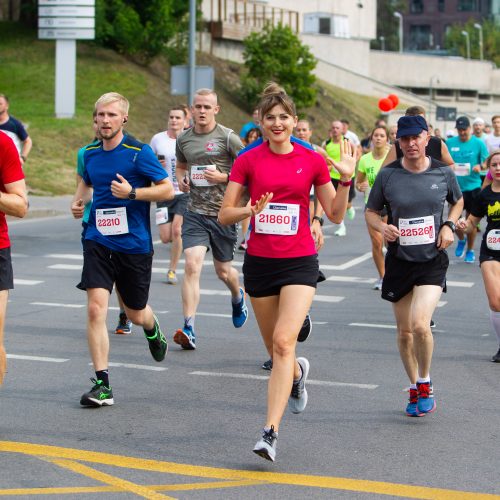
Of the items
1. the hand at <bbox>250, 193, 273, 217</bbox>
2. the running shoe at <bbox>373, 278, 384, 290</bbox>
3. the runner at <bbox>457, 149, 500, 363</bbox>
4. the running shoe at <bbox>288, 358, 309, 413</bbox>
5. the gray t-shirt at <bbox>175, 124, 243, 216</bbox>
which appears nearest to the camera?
the hand at <bbox>250, 193, 273, 217</bbox>

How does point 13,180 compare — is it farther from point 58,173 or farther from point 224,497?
point 58,173

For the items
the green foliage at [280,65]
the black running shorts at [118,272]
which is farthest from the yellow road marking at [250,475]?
the green foliage at [280,65]

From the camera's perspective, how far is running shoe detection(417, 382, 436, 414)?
7473 millimetres

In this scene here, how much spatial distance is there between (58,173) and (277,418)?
26.0 metres

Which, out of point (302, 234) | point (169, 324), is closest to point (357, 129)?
point (169, 324)

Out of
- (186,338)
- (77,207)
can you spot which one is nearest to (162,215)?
(186,338)

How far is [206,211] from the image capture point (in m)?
10.3

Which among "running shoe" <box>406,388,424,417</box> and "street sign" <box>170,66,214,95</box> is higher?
"street sign" <box>170,66,214,95</box>

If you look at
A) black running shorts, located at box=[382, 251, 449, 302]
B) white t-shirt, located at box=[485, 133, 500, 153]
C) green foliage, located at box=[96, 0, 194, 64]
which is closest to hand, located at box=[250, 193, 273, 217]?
black running shorts, located at box=[382, 251, 449, 302]

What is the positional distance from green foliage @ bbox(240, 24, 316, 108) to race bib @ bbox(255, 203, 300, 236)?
143 ft

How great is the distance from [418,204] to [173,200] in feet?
21.4

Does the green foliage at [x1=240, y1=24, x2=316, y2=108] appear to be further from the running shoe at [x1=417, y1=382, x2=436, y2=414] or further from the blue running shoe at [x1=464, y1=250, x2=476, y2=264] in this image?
the running shoe at [x1=417, y1=382, x2=436, y2=414]

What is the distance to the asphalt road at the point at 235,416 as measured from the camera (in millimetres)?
5941

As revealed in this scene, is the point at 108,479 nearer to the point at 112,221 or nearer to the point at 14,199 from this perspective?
the point at 14,199
